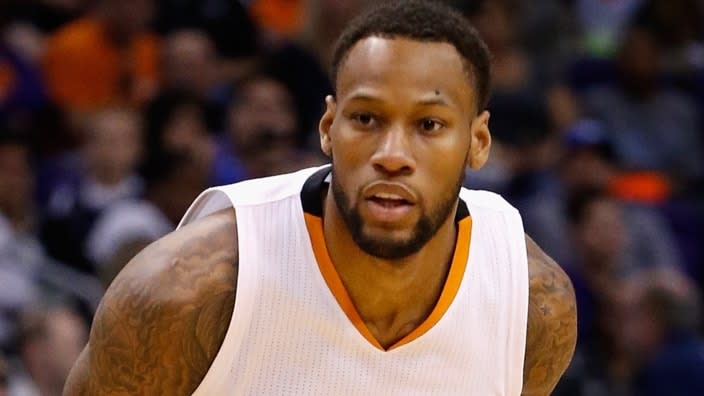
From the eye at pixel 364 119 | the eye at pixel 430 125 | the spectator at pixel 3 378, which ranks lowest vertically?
the spectator at pixel 3 378

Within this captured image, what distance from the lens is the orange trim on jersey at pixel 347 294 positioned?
3311 mm

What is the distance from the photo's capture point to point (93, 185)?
6.59 m

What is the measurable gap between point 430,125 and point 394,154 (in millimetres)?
138

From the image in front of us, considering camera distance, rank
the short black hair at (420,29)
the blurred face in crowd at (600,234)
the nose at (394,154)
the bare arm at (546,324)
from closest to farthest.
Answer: the nose at (394,154) < the short black hair at (420,29) < the bare arm at (546,324) < the blurred face in crowd at (600,234)

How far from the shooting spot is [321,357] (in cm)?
328

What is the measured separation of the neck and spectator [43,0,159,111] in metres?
4.11

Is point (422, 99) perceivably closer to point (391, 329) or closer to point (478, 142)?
point (478, 142)

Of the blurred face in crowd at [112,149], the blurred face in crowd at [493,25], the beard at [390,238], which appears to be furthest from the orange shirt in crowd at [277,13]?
the beard at [390,238]

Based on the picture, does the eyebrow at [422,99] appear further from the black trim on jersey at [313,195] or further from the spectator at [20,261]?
the spectator at [20,261]

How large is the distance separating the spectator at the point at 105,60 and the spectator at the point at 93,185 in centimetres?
52

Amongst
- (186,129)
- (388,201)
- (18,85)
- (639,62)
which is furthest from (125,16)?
(388,201)

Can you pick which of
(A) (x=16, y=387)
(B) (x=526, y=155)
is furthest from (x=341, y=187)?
(B) (x=526, y=155)

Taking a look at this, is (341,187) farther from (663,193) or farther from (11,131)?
(663,193)

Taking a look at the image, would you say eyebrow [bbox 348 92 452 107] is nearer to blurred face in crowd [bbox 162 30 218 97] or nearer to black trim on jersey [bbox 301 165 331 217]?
black trim on jersey [bbox 301 165 331 217]
